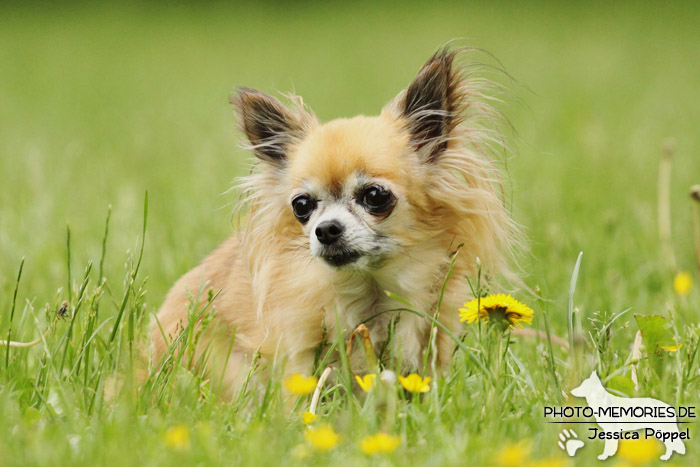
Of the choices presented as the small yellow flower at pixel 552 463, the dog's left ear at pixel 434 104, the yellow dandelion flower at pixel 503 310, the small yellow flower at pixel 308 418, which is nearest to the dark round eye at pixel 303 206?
the dog's left ear at pixel 434 104

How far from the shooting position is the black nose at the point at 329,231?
2658 mm

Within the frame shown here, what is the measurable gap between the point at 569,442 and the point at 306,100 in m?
8.33

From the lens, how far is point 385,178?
9.08ft

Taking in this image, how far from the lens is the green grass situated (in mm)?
2074

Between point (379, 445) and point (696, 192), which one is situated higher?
point (696, 192)

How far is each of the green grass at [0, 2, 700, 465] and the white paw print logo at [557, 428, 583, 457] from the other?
0.19 feet

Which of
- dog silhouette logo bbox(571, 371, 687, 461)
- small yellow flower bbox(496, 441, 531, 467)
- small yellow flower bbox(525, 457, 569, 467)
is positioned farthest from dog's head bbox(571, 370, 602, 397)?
small yellow flower bbox(496, 441, 531, 467)

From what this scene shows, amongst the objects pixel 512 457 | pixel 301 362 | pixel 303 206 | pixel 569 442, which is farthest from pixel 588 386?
pixel 303 206

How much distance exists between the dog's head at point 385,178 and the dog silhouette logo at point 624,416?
34.8 inches

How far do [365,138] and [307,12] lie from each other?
1745 centimetres

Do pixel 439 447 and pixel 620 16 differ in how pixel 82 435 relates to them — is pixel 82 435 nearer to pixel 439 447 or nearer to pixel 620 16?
pixel 439 447

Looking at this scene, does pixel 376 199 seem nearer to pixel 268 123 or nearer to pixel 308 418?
pixel 268 123

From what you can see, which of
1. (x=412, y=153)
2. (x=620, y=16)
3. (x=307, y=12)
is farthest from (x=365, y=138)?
(x=307, y=12)

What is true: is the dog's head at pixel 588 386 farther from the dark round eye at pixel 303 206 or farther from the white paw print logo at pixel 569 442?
the dark round eye at pixel 303 206
